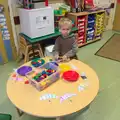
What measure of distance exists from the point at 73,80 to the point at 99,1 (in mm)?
3074

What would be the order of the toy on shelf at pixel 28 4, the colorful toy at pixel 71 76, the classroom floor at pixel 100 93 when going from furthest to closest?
the toy on shelf at pixel 28 4 < the classroom floor at pixel 100 93 < the colorful toy at pixel 71 76

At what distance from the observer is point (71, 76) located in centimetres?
133

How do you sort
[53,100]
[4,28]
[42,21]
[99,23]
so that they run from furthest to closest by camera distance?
[99,23] < [4,28] < [42,21] < [53,100]

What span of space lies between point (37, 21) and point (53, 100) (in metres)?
1.43

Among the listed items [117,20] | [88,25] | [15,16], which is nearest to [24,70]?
[15,16]

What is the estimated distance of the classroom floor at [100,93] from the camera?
5.28 ft

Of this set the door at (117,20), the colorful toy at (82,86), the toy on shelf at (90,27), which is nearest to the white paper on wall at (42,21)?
the toy on shelf at (90,27)

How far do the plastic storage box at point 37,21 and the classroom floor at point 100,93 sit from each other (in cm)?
72

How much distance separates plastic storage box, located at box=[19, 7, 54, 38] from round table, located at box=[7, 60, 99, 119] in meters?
1.11

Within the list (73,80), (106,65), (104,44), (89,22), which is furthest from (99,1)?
(73,80)

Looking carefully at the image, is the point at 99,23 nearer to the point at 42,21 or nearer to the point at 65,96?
the point at 42,21

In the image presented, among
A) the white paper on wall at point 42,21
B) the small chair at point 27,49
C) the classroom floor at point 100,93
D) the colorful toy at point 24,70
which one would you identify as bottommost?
the classroom floor at point 100,93

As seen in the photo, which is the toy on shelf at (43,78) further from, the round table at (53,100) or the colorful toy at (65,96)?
the colorful toy at (65,96)

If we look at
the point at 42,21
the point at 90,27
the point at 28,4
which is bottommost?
the point at 90,27
